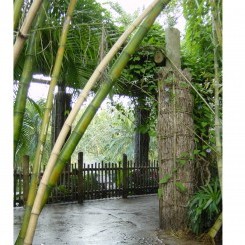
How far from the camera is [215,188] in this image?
4215 mm

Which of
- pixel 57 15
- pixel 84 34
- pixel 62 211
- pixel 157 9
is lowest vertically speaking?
pixel 62 211

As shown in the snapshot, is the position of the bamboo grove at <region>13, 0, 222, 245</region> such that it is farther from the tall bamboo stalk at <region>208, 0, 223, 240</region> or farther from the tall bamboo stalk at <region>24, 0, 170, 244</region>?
the tall bamboo stalk at <region>208, 0, 223, 240</region>

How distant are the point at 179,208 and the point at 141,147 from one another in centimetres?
495

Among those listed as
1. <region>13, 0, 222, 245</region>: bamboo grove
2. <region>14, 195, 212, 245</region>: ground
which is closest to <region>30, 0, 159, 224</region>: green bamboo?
<region>13, 0, 222, 245</region>: bamboo grove

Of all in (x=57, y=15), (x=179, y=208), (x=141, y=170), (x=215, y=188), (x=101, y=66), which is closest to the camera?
(x=101, y=66)

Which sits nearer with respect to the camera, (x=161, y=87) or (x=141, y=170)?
(x=161, y=87)

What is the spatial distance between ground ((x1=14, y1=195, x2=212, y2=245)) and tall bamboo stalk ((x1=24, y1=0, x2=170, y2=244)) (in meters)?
3.36

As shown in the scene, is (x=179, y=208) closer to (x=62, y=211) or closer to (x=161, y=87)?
(x=161, y=87)

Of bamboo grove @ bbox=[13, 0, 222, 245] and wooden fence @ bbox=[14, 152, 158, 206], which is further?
wooden fence @ bbox=[14, 152, 158, 206]

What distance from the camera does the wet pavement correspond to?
446 centimetres

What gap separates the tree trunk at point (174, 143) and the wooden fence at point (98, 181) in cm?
368

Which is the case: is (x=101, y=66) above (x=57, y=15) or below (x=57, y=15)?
below
